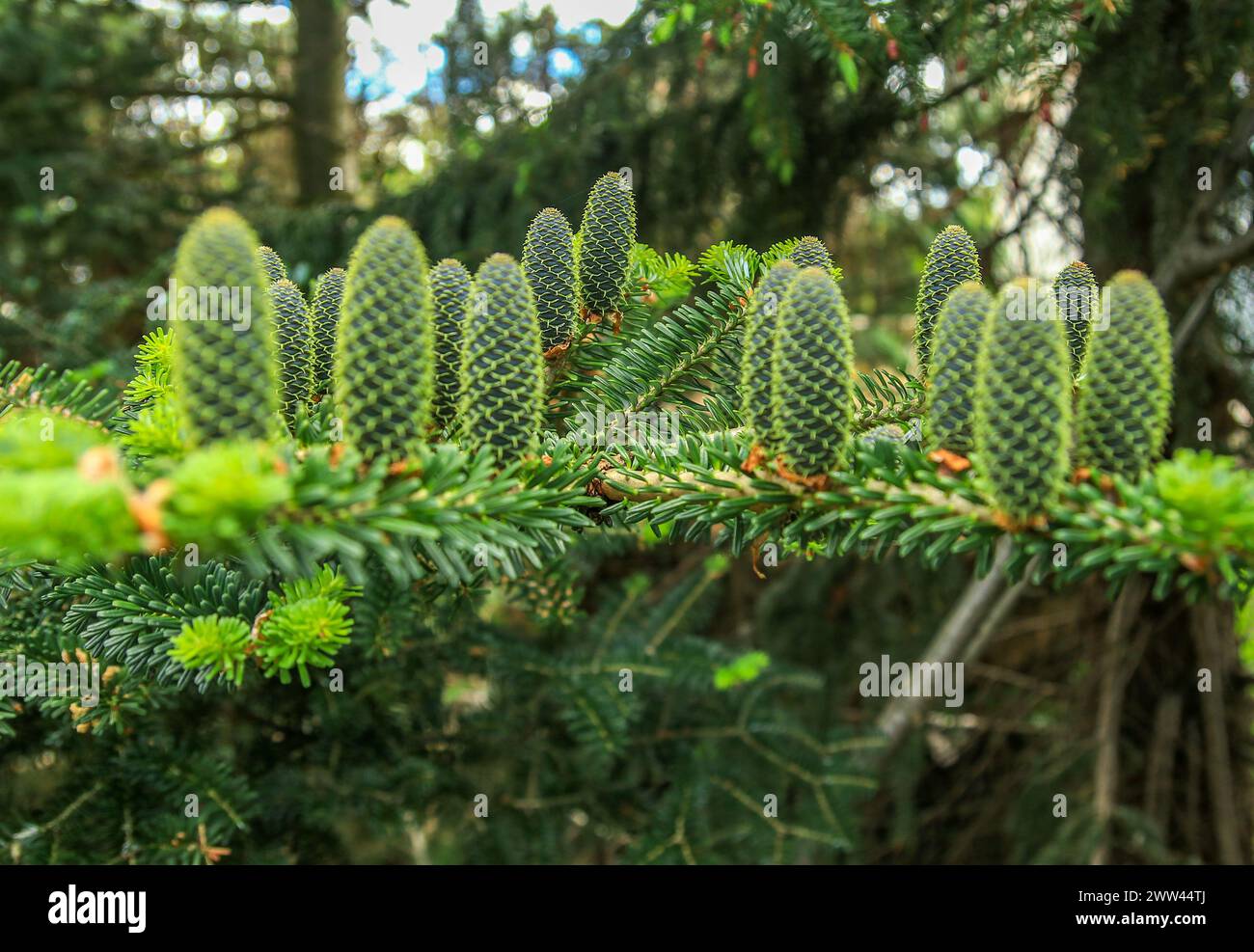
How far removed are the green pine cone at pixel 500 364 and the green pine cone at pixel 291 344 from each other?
26 centimetres

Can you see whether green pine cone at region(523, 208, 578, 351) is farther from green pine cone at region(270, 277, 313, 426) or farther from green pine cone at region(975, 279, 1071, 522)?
green pine cone at region(975, 279, 1071, 522)

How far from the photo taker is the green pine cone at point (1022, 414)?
29.9 inches

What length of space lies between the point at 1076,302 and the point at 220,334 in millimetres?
924

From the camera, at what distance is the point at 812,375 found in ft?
2.79

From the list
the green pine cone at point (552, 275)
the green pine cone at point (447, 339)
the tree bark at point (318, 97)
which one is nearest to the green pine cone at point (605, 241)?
the green pine cone at point (552, 275)

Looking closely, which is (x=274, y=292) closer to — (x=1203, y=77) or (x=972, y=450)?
(x=972, y=450)

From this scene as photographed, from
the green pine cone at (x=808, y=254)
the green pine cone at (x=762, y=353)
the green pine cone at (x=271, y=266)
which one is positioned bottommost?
the green pine cone at (x=762, y=353)

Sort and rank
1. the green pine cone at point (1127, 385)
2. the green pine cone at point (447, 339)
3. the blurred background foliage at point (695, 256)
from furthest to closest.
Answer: the blurred background foliage at point (695, 256) < the green pine cone at point (447, 339) < the green pine cone at point (1127, 385)

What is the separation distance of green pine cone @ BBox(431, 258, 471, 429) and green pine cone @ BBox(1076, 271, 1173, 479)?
62 centimetres

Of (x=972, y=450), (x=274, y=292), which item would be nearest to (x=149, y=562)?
(x=274, y=292)

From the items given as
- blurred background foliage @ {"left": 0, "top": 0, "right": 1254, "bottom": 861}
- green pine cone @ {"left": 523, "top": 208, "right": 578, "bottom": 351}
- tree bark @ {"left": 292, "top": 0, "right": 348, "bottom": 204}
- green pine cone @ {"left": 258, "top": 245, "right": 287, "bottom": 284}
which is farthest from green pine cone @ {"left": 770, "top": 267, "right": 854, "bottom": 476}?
tree bark @ {"left": 292, "top": 0, "right": 348, "bottom": 204}

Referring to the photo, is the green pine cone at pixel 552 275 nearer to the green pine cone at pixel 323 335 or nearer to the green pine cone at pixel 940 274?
the green pine cone at pixel 323 335

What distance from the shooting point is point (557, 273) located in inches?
43.0

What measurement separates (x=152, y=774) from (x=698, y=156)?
2064 mm
